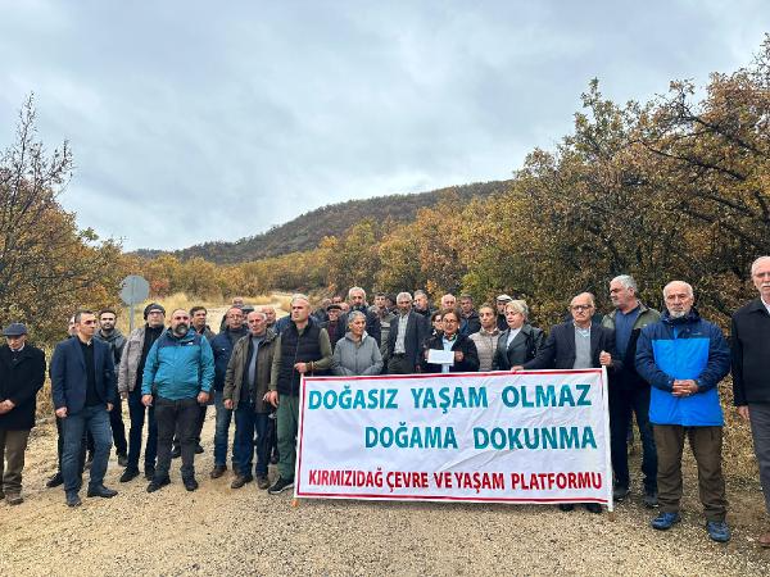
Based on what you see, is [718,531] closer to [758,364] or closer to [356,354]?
[758,364]

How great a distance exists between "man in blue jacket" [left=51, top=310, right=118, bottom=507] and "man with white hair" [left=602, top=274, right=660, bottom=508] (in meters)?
5.57

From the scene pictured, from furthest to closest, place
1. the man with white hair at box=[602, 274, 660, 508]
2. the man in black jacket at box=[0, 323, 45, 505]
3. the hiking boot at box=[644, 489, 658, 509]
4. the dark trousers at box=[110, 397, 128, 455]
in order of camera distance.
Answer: the dark trousers at box=[110, 397, 128, 455], the man in black jacket at box=[0, 323, 45, 505], the man with white hair at box=[602, 274, 660, 508], the hiking boot at box=[644, 489, 658, 509]

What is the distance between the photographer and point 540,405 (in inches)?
188

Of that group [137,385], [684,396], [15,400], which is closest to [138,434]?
[137,385]

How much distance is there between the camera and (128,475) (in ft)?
19.6

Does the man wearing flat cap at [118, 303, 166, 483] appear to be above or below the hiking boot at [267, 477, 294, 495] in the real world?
above

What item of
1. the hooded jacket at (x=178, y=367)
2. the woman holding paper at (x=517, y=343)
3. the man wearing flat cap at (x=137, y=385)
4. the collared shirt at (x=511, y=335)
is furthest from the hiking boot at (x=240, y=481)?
the collared shirt at (x=511, y=335)

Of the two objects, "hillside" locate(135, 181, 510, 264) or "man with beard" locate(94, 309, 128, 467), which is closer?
"man with beard" locate(94, 309, 128, 467)

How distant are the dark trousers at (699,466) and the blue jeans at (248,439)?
13.6ft

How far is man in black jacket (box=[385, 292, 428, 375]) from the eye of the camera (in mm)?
6340

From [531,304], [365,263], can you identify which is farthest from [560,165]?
[365,263]

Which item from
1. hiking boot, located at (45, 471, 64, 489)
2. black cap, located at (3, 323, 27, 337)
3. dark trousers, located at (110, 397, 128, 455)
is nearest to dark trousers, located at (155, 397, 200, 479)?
dark trousers, located at (110, 397, 128, 455)

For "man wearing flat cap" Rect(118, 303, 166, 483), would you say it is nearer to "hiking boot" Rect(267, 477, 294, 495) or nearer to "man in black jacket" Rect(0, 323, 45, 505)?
"man in black jacket" Rect(0, 323, 45, 505)

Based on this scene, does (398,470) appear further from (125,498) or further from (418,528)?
(125,498)
